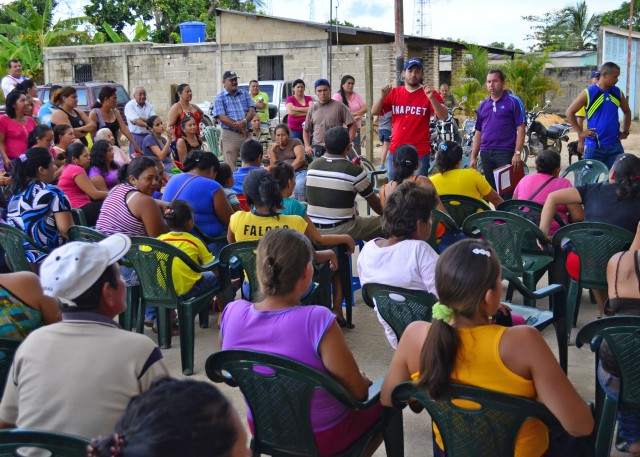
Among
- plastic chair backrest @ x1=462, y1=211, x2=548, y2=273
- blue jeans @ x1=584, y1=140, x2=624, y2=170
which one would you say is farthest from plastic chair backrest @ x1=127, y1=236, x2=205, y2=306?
blue jeans @ x1=584, y1=140, x2=624, y2=170

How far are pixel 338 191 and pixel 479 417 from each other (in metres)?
3.25

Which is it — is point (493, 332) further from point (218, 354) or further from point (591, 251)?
point (591, 251)

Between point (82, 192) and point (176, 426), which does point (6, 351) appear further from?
point (82, 192)

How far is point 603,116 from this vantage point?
788 centimetres

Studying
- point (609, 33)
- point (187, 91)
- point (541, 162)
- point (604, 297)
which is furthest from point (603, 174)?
point (609, 33)

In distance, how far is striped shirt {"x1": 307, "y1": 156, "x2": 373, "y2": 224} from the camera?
5.39m

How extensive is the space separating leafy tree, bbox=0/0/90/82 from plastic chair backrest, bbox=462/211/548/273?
2587cm

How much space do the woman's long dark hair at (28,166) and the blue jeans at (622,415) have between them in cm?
407

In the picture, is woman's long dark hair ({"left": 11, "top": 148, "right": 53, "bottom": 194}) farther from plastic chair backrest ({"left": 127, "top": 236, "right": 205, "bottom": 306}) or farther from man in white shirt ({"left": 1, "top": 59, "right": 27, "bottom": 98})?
man in white shirt ({"left": 1, "top": 59, "right": 27, "bottom": 98})

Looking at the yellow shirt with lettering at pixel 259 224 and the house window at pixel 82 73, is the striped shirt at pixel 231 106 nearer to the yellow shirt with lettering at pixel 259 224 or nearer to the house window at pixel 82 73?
the yellow shirt with lettering at pixel 259 224

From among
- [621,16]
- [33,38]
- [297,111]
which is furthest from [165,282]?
[621,16]

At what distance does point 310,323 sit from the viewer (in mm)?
2693

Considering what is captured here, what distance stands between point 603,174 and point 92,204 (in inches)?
199

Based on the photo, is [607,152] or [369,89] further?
[369,89]
